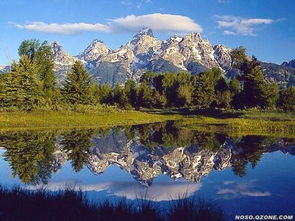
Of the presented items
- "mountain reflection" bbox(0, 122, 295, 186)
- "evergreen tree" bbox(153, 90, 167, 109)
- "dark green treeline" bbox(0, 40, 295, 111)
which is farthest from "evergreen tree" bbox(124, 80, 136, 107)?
→ "mountain reflection" bbox(0, 122, 295, 186)

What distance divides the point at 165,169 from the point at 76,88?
6005 cm

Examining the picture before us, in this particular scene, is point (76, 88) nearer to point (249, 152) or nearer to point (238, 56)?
point (238, 56)

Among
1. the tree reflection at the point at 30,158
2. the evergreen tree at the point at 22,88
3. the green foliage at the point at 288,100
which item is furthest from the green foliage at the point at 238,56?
the tree reflection at the point at 30,158

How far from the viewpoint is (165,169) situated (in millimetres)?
23781

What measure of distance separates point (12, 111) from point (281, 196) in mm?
54586

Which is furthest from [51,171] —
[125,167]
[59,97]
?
[59,97]

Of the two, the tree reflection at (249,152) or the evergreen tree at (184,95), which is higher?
the evergreen tree at (184,95)

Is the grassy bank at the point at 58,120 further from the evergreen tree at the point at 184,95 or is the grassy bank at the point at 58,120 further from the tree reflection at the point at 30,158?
the evergreen tree at the point at 184,95

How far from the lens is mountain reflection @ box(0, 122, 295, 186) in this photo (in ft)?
74.1

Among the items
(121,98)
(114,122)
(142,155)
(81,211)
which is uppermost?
(121,98)

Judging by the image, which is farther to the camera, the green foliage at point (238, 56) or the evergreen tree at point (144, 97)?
the evergreen tree at point (144, 97)

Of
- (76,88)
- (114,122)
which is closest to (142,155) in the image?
(114,122)

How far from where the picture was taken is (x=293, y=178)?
787 inches

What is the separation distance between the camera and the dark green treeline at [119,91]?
70375 millimetres
